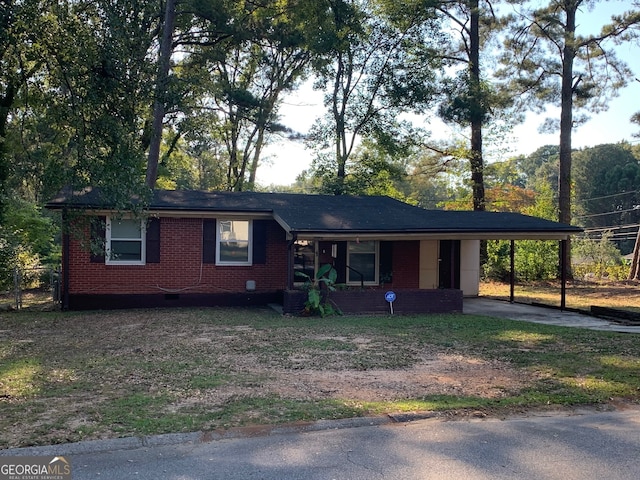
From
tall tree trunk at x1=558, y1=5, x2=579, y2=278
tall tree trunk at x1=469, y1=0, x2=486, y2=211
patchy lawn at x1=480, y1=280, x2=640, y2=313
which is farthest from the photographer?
tall tree trunk at x1=469, y1=0, x2=486, y2=211

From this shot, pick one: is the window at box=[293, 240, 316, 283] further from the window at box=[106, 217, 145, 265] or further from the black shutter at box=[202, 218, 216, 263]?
A: the window at box=[106, 217, 145, 265]

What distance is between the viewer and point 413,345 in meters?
9.37

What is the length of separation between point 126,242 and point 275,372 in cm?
819

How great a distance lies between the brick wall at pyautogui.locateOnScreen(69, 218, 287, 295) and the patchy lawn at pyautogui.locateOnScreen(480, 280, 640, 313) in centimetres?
807

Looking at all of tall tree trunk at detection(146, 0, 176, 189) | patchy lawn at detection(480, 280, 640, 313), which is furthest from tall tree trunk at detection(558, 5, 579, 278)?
tall tree trunk at detection(146, 0, 176, 189)

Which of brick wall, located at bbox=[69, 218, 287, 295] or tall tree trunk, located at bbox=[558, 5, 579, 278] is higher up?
tall tree trunk, located at bbox=[558, 5, 579, 278]

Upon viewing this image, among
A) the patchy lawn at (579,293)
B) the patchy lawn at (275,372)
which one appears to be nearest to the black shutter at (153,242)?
the patchy lawn at (275,372)

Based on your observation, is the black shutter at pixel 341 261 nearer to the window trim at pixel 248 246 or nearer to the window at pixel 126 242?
the window trim at pixel 248 246

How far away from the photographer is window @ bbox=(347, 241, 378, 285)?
15.8 metres

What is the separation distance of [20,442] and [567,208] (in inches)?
978

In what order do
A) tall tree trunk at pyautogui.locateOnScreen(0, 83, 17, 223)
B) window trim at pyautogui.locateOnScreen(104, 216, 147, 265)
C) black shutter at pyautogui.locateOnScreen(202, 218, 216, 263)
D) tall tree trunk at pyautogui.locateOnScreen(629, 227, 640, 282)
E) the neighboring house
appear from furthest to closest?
tall tree trunk at pyautogui.locateOnScreen(629, 227, 640, 282) < black shutter at pyautogui.locateOnScreen(202, 218, 216, 263) < window trim at pyautogui.locateOnScreen(104, 216, 147, 265) < the neighboring house < tall tree trunk at pyautogui.locateOnScreen(0, 83, 17, 223)

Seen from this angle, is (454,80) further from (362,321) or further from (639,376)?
(639,376)

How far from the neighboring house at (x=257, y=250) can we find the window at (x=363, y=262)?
0.03 metres

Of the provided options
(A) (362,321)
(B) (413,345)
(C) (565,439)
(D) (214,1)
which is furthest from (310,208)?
(C) (565,439)
